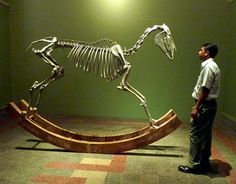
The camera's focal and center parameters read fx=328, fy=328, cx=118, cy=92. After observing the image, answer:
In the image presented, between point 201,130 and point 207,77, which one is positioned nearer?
point 207,77

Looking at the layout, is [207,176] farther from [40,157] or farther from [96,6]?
[96,6]

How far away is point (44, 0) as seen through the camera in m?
7.36

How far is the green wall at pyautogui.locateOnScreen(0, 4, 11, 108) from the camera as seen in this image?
7.11m

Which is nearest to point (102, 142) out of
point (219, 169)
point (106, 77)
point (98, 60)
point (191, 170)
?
point (106, 77)

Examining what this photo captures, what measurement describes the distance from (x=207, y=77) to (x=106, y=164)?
167cm

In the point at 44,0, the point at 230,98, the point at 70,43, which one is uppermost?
the point at 44,0

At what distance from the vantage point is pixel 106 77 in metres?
4.90

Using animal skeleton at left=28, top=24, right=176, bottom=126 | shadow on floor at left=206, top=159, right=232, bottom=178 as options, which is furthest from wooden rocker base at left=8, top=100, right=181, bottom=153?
shadow on floor at left=206, top=159, right=232, bottom=178

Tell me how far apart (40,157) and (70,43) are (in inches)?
69.4

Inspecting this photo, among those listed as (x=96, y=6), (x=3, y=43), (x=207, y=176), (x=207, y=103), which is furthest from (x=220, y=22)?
(x=3, y=43)

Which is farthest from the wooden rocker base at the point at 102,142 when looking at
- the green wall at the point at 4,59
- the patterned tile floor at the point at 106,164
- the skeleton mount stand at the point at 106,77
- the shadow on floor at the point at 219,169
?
the green wall at the point at 4,59

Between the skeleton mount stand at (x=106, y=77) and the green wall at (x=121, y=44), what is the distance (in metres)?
2.26

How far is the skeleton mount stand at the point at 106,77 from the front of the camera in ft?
14.7

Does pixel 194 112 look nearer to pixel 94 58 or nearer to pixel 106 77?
pixel 106 77
